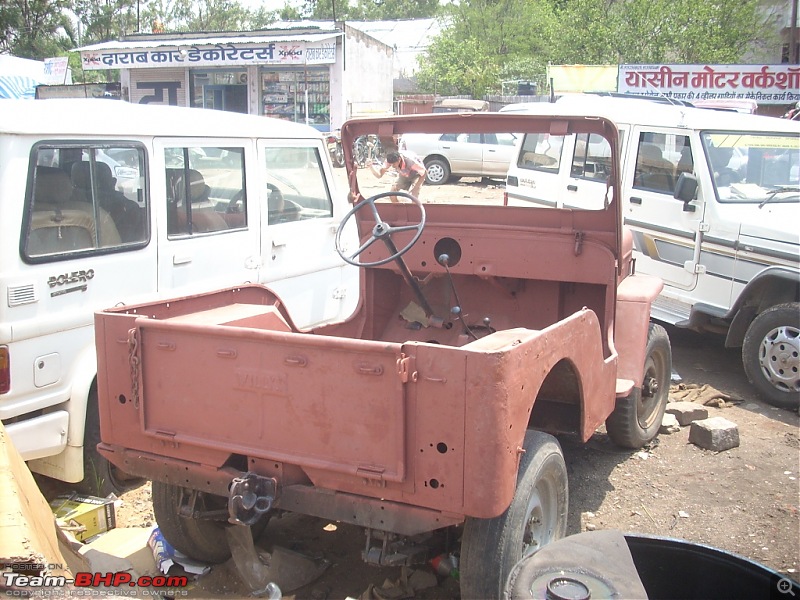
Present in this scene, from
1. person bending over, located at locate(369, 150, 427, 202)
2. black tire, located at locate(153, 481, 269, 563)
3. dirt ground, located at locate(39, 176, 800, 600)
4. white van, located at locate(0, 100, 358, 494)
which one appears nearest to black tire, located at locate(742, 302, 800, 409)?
dirt ground, located at locate(39, 176, 800, 600)

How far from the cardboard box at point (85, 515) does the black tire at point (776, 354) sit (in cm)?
477

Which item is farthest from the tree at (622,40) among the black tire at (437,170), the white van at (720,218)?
the white van at (720,218)

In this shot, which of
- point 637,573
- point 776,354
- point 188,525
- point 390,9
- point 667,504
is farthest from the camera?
point 390,9

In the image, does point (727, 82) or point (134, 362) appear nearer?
point (134, 362)

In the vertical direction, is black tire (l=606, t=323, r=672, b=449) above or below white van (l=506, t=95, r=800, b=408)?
Answer: below

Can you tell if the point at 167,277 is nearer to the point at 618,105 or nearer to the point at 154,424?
the point at 154,424

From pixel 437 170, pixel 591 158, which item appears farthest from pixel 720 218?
pixel 437 170

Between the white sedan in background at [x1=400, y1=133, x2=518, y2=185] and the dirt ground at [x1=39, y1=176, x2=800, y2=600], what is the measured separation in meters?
14.4

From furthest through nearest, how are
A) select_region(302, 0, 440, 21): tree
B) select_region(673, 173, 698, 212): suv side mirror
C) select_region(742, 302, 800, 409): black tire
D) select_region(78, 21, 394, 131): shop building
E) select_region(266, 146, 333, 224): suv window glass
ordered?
select_region(302, 0, 440, 21): tree < select_region(78, 21, 394, 131): shop building < select_region(673, 173, 698, 212): suv side mirror < select_region(742, 302, 800, 409): black tire < select_region(266, 146, 333, 224): suv window glass

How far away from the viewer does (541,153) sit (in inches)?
332

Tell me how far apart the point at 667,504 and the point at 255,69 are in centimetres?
2449

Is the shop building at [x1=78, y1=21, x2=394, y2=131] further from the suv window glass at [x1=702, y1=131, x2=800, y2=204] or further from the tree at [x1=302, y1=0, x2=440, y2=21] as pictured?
the tree at [x1=302, y1=0, x2=440, y2=21]

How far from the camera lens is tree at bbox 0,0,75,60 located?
39.7 meters

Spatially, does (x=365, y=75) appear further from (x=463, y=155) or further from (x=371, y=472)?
(x=371, y=472)
